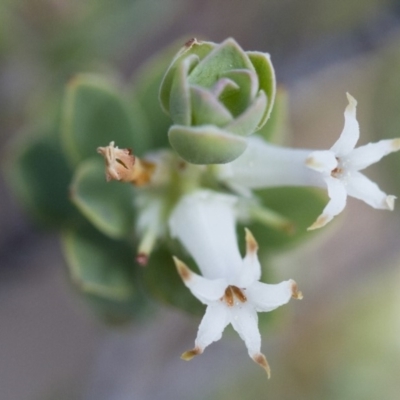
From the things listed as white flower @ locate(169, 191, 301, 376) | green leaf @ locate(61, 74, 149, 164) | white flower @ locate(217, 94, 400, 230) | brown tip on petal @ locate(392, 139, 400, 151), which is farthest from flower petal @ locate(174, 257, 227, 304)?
green leaf @ locate(61, 74, 149, 164)

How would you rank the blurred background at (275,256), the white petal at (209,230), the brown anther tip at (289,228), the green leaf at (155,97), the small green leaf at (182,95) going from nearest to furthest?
1. the small green leaf at (182,95)
2. the white petal at (209,230)
3. the brown anther tip at (289,228)
4. the green leaf at (155,97)
5. the blurred background at (275,256)

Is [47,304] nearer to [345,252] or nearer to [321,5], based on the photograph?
[345,252]

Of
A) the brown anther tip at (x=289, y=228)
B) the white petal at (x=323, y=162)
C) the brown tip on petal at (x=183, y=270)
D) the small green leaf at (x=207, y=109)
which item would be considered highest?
the small green leaf at (x=207, y=109)

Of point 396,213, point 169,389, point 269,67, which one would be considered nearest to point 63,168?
point 269,67

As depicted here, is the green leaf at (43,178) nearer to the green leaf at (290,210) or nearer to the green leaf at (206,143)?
the green leaf at (290,210)

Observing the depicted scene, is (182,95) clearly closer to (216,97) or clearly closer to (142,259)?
(216,97)

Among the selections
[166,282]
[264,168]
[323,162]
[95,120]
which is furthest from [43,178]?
[323,162]

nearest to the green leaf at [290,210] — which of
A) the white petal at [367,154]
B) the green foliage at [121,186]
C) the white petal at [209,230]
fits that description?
the green foliage at [121,186]
